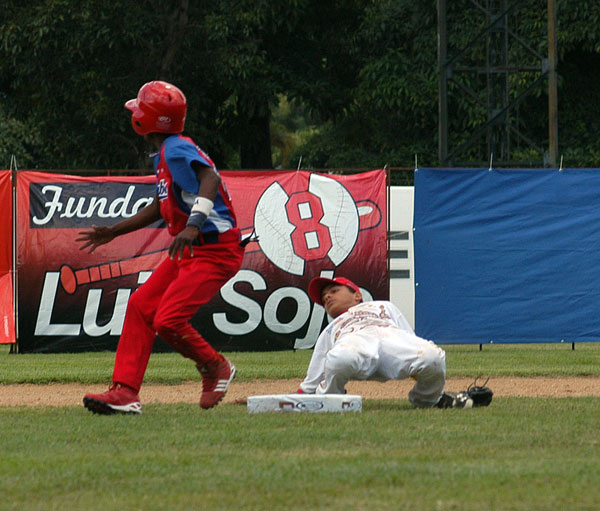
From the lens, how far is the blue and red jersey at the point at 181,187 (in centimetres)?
652

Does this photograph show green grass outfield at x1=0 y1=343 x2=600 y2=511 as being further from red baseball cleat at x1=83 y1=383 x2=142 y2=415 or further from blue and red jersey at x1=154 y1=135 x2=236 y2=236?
blue and red jersey at x1=154 y1=135 x2=236 y2=236

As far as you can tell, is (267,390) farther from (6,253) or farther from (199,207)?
(6,253)

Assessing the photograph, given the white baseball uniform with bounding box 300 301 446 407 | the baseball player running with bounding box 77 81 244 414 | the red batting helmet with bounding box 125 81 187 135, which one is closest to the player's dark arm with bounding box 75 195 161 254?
the baseball player running with bounding box 77 81 244 414

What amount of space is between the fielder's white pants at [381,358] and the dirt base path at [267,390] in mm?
1646

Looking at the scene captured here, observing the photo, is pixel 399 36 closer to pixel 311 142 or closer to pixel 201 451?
pixel 311 142

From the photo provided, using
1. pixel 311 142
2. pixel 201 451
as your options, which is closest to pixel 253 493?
pixel 201 451

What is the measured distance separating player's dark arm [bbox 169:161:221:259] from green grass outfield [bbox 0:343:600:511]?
3.12ft

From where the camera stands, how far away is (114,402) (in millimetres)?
6520

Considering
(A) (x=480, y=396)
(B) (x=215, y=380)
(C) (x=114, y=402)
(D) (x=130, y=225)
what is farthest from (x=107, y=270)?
(A) (x=480, y=396)

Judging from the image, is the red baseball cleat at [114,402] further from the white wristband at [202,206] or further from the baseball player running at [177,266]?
the white wristband at [202,206]

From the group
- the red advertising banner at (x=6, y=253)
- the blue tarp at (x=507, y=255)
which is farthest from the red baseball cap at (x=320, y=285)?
the red advertising banner at (x=6, y=253)

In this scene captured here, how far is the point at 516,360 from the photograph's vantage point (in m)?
12.0

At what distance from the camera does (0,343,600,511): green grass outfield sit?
391 centimetres

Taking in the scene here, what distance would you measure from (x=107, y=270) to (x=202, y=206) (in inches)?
254
